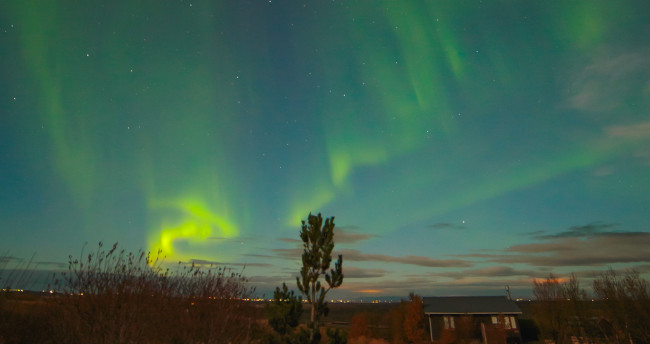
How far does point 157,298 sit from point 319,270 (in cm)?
616

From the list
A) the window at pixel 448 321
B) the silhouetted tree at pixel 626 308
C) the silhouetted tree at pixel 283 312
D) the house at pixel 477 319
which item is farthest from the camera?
the window at pixel 448 321

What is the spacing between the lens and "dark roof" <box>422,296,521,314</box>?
1597 inches

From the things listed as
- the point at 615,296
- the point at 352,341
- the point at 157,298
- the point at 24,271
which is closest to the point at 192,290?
the point at 157,298

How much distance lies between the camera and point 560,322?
36.4m

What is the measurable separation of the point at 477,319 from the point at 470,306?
2295 mm

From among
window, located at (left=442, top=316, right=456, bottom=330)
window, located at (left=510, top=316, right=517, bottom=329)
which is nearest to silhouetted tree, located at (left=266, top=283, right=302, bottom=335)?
window, located at (left=442, top=316, right=456, bottom=330)

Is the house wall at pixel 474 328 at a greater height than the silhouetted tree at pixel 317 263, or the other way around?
the silhouetted tree at pixel 317 263

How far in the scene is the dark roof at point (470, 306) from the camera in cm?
4056

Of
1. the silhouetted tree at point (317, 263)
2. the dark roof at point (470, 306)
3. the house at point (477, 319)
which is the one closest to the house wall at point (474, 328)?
the house at point (477, 319)

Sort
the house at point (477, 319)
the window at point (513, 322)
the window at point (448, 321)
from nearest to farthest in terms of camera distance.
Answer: the house at point (477, 319)
the window at point (513, 322)
the window at point (448, 321)

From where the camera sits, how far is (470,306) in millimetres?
42562

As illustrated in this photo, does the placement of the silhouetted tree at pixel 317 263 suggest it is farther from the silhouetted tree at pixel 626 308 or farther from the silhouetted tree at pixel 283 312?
the silhouetted tree at pixel 626 308

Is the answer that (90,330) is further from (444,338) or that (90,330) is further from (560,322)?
(560,322)

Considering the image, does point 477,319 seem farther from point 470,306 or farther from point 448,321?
point 448,321
